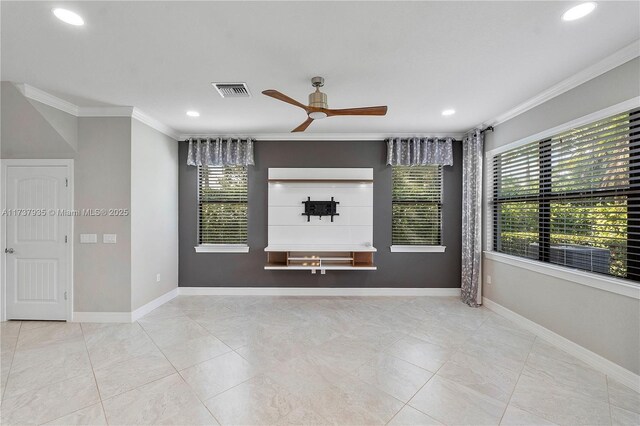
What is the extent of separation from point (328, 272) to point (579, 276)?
3.14 meters

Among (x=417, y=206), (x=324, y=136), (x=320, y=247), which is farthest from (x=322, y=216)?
(x=417, y=206)

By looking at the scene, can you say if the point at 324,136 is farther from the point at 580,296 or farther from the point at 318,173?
the point at 580,296

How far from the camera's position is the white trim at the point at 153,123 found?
3583 mm

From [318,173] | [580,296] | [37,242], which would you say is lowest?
[580,296]

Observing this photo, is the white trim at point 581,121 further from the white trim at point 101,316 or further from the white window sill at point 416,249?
the white trim at point 101,316

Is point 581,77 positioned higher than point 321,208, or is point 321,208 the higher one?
point 581,77

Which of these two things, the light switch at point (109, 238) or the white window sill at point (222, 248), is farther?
the white window sill at point (222, 248)

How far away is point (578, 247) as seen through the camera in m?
2.78

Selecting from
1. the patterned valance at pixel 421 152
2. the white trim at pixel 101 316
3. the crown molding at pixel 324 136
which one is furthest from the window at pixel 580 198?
the white trim at pixel 101 316

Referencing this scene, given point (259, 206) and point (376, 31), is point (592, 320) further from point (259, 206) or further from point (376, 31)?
point (259, 206)

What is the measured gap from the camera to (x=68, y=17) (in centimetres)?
187

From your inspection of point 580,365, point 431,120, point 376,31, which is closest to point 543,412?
point 580,365

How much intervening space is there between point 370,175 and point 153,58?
3.27 m

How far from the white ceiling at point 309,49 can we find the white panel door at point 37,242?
48.4 inches
